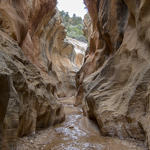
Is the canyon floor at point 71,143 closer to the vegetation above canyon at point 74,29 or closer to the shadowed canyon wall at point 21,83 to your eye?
the shadowed canyon wall at point 21,83

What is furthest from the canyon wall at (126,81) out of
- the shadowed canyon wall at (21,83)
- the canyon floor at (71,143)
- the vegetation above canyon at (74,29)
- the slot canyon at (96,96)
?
the vegetation above canyon at (74,29)

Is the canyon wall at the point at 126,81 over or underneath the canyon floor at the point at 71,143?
over

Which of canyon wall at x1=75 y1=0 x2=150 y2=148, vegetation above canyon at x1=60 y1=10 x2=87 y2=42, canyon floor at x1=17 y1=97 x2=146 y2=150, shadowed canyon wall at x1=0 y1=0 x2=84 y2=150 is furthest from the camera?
vegetation above canyon at x1=60 y1=10 x2=87 y2=42

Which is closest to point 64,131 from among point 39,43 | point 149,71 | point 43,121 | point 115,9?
point 43,121

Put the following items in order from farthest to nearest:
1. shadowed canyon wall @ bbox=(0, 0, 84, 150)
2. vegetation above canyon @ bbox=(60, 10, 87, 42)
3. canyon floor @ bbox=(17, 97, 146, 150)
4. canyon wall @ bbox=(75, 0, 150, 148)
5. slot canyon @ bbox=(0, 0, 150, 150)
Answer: vegetation above canyon @ bbox=(60, 10, 87, 42)
canyon wall @ bbox=(75, 0, 150, 148)
canyon floor @ bbox=(17, 97, 146, 150)
slot canyon @ bbox=(0, 0, 150, 150)
shadowed canyon wall @ bbox=(0, 0, 84, 150)

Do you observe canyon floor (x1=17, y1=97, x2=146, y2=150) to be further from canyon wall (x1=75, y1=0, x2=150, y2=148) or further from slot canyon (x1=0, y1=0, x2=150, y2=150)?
canyon wall (x1=75, y1=0, x2=150, y2=148)

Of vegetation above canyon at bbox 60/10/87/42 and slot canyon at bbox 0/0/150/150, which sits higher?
vegetation above canyon at bbox 60/10/87/42

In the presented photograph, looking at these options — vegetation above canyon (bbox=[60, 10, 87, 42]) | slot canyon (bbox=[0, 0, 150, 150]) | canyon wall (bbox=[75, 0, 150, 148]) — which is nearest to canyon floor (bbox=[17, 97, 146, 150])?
slot canyon (bbox=[0, 0, 150, 150])

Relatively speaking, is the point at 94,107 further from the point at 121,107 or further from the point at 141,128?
the point at 141,128

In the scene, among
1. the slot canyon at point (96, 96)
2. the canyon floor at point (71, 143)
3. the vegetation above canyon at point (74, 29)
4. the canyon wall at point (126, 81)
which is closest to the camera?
the slot canyon at point (96, 96)

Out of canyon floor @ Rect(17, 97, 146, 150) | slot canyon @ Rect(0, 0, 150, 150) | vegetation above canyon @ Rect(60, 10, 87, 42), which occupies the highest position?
vegetation above canyon @ Rect(60, 10, 87, 42)

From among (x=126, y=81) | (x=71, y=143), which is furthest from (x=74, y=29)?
(x=71, y=143)

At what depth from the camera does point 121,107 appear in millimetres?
4465

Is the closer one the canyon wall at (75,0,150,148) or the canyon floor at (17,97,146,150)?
the canyon floor at (17,97,146,150)
